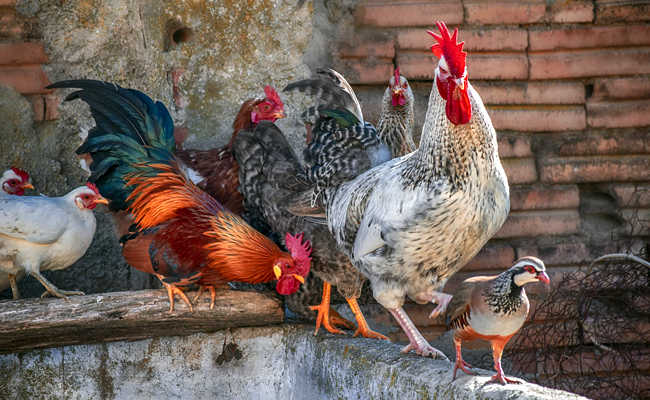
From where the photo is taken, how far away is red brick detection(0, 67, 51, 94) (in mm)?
3535

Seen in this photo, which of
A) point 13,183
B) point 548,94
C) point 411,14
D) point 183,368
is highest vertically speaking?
point 411,14

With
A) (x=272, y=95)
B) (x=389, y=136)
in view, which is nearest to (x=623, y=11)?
(x=389, y=136)

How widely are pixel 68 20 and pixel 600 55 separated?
8.92 feet

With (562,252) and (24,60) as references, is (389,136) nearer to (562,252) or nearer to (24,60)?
(562,252)

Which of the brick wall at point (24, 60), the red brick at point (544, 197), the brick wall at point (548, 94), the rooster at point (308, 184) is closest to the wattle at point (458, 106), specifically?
the rooster at point (308, 184)

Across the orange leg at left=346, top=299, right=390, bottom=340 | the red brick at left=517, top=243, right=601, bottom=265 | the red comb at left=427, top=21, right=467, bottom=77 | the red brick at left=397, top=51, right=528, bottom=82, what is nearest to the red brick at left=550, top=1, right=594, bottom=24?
the red brick at left=397, top=51, right=528, bottom=82

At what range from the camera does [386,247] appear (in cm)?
258

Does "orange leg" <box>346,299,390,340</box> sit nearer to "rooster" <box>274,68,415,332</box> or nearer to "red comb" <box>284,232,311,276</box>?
"rooster" <box>274,68,415,332</box>

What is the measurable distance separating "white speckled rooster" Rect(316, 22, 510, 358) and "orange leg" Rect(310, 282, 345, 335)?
44 centimetres

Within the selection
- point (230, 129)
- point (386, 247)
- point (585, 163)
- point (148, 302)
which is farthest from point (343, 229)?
point (585, 163)

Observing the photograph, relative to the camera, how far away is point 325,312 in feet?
10.2

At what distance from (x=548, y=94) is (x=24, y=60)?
2.67m

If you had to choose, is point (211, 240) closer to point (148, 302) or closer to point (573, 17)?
point (148, 302)

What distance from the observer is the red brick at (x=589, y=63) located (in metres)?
3.52
